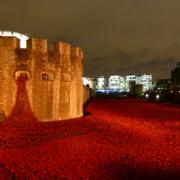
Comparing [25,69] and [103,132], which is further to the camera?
[25,69]

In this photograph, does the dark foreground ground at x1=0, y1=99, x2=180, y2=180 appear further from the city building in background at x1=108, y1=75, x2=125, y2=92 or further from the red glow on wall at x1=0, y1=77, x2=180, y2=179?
the city building in background at x1=108, y1=75, x2=125, y2=92

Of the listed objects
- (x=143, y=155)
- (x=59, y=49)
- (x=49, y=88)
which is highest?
(x=59, y=49)

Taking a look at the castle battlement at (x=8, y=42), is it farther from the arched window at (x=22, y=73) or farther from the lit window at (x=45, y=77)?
the lit window at (x=45, y=77)

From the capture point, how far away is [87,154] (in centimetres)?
797

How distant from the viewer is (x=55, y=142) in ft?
30.8

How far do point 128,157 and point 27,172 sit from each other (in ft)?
10.3

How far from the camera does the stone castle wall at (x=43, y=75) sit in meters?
13.1

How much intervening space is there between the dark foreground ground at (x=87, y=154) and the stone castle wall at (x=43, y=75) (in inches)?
81.0

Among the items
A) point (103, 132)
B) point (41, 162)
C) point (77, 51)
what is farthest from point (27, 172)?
point (77, 51)

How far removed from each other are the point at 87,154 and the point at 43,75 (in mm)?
7037

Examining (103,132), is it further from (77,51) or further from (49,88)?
(77,51)

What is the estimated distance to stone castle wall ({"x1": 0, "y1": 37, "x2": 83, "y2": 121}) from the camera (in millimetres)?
13062

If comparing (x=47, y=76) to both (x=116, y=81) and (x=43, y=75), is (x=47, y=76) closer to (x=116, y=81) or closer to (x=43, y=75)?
(x=43, y=75)

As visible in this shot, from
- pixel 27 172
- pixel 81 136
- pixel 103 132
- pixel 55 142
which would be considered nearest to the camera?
pixel 27 172
